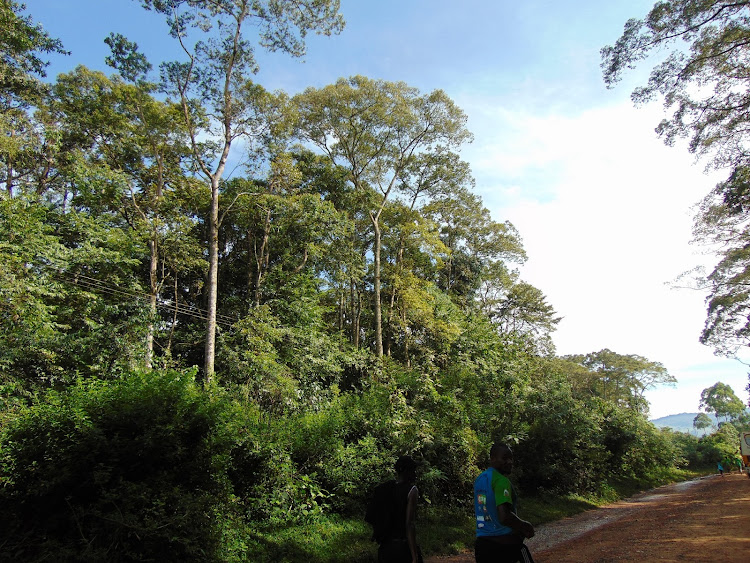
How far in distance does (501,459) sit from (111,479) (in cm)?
529

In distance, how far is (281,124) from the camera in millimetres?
17422

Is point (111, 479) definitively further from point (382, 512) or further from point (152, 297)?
point (152, 297)

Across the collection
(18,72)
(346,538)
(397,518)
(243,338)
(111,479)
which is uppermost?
(18,72)

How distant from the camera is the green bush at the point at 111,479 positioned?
16.5ft

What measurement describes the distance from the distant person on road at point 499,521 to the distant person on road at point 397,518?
1.80 feet

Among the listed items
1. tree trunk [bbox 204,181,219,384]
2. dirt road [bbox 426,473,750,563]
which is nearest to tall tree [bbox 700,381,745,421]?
dirt road [bbox 426,473,750,563]

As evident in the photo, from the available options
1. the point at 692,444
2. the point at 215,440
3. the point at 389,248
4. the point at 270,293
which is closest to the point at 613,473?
the point at 389,248

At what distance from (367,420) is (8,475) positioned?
7022 millimetres

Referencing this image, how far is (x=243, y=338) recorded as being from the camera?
15.4 meters

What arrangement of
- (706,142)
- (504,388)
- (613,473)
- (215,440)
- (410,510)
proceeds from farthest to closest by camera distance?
(613,473) < (504,388) < (706,142) < (215,440) < (410,510)

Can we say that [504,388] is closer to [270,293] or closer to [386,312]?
[386,312]

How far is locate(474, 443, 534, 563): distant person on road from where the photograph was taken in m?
3.05

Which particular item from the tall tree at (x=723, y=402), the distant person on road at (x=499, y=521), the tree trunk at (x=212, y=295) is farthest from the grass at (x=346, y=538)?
the tall tree at (x=723, y=402)

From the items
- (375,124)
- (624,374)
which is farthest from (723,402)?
(375,124)
